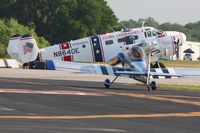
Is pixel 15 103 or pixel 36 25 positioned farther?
pixel 36 25

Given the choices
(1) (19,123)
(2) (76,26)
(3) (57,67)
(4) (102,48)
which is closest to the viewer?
(1) (19,123)

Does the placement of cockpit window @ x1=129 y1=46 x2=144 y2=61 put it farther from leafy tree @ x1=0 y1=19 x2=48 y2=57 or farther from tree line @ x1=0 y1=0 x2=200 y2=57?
tree line @ x1=0 y1=0 x2=200 y2=57

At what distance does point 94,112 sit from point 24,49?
36.4 meters

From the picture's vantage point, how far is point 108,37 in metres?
53.0

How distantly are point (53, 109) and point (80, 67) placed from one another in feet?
40.2

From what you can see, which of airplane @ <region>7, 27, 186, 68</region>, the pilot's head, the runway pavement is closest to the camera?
the runway pavement

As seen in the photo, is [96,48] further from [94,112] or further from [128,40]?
[94,112]

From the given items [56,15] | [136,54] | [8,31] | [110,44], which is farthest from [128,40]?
[56,15]

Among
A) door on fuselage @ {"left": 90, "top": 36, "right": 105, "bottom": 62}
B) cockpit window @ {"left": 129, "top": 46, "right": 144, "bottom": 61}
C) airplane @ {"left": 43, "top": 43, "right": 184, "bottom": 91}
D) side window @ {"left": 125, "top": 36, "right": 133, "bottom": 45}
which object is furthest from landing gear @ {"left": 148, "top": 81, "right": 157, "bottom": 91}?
door on fuselage @ {"left": 90, "top": 36, "right": 105, "bottom": 62}

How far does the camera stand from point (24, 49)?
55906 millimetres

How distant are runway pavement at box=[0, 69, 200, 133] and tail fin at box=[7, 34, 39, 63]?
27.9 metres

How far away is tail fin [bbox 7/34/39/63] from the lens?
55.9 meters

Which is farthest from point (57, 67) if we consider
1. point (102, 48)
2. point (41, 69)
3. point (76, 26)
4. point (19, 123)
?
point (76, 26)

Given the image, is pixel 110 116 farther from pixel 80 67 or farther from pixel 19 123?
pixel 80 67
